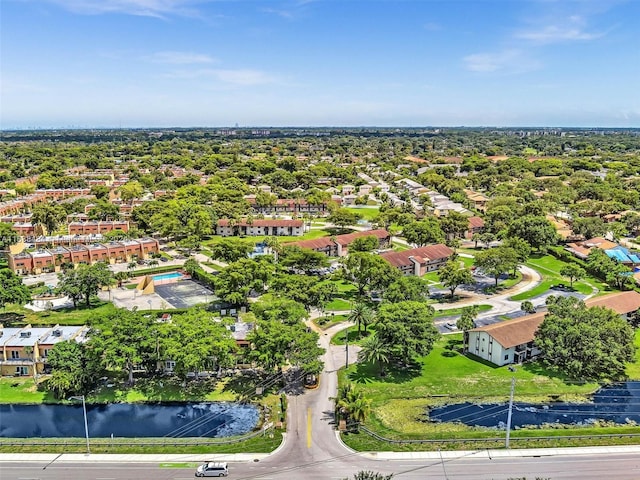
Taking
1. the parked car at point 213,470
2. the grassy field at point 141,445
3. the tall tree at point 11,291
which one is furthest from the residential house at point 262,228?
the parked car at point 213,470

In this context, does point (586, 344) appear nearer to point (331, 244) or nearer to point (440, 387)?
point (440, 387)

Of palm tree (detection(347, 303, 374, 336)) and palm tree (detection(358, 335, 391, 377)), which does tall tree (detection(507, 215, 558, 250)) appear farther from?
palm tree (detection(358, 335, 391, 377))

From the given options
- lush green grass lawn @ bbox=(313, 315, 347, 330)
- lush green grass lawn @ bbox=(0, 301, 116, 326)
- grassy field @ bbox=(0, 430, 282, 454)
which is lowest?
grassy field @ bbox=(0, 430, 282, 454)

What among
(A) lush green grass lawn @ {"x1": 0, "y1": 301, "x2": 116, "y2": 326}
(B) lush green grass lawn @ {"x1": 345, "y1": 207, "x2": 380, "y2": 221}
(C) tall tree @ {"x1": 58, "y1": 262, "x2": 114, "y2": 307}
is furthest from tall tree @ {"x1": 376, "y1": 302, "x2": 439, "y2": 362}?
(B) lush green grass lawn @ {"x1": 345, "y1": 207, "x2": 380, "y2": 221}

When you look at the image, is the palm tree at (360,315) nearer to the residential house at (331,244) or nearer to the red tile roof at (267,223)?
the residential house at (331,244)

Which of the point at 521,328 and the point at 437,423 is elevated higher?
the point at 521,328

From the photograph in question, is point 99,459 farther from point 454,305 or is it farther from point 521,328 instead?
point 454,305

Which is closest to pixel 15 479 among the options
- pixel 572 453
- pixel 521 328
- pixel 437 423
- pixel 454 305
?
pixel 437 423
